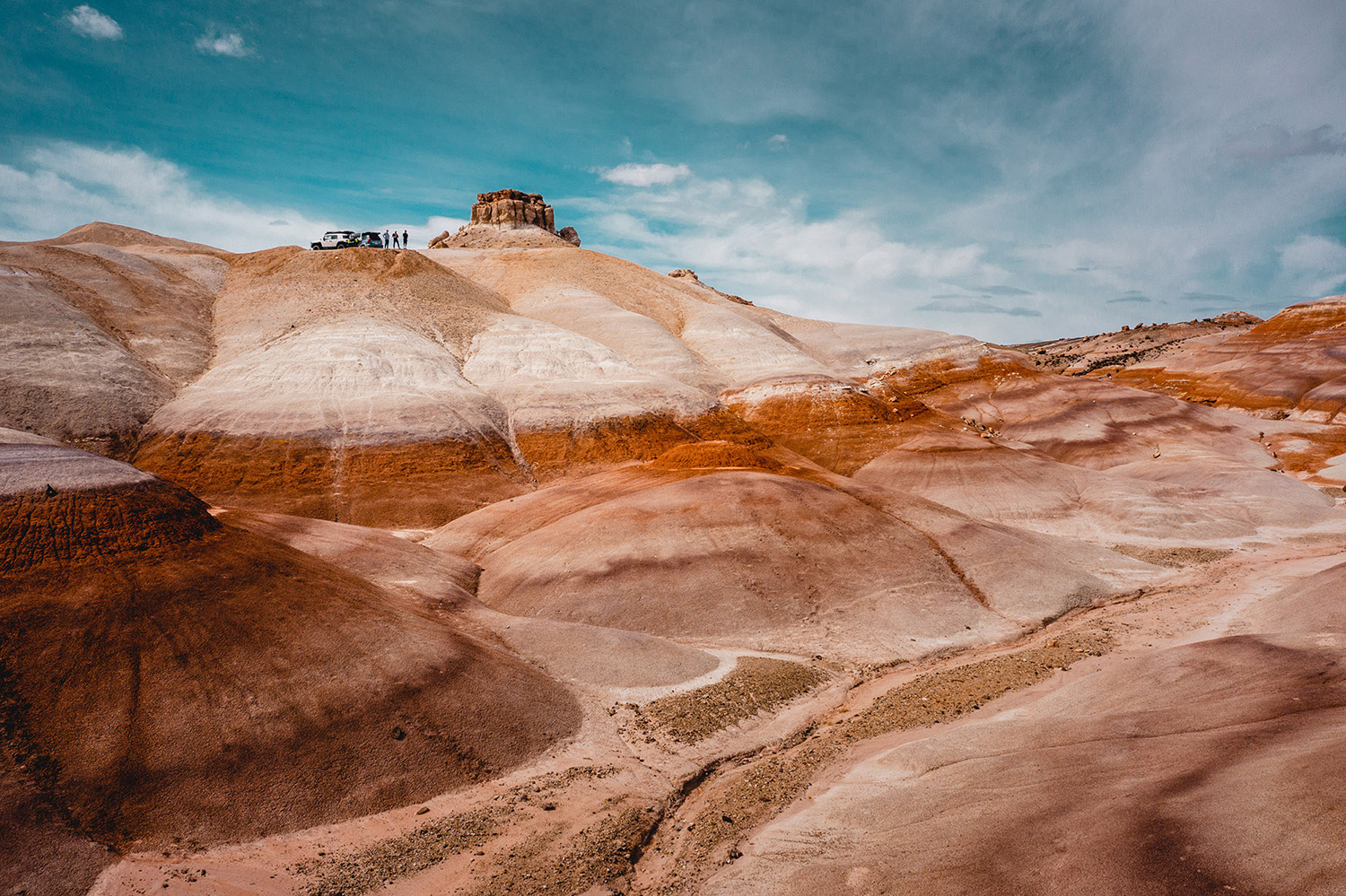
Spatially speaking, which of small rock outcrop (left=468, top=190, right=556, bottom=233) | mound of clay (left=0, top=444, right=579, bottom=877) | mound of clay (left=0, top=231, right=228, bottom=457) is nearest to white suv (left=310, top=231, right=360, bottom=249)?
mound of clay (left=0, top=231, right=228, bottom=457)

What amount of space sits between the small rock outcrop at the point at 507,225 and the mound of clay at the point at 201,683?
9571 cm

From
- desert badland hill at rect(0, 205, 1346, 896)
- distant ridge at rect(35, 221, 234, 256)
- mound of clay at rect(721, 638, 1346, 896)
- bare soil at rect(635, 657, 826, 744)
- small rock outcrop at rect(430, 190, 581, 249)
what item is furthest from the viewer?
small rock outcrop at rect(430, 190, 581, 249)

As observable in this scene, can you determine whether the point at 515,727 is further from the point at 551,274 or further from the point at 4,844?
the point at 551,274

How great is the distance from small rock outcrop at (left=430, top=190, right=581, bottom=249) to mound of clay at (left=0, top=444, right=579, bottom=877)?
9571 cm

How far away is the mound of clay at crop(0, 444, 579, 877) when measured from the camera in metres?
11.4

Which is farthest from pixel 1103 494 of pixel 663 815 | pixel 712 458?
pixel 663 815

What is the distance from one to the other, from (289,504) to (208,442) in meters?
7.49

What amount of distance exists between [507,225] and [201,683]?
111 metres

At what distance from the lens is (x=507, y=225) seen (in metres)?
114

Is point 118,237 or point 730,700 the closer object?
point 730,700

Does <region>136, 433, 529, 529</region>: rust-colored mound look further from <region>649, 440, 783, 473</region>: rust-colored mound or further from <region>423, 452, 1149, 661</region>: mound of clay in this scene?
<region>649, 440, 783, 473</region>: rust-colored mound

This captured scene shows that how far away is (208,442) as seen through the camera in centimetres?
4059

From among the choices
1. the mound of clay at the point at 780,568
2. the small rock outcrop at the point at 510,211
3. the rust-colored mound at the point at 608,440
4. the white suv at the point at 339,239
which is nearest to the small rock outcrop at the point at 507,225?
the small rock outcrop at the point at 510,211

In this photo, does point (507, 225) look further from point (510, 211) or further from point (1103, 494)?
point (1103, 494)
